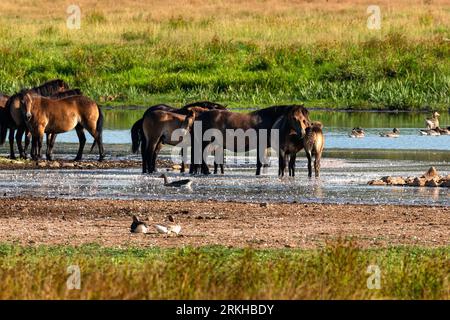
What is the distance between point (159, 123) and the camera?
888 inches

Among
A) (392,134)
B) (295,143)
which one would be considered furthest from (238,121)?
(392,134)

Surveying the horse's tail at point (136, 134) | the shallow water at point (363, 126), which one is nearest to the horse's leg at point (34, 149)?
the horse's tail at point (136, 134)

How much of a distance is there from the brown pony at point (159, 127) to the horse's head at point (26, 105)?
231 centimetres

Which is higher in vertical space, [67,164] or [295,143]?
[295,143]

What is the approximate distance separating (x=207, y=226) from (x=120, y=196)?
135 inches

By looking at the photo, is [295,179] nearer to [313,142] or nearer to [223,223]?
[313,142]

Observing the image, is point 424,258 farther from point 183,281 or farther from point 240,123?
point 240,123

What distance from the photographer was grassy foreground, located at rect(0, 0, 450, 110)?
37.1 m

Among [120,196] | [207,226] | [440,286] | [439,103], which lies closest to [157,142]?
[120,196]

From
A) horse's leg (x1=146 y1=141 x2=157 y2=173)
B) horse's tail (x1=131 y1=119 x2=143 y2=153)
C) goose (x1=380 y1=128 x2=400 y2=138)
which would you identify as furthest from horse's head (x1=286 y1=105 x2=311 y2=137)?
goose (x1=380 y1=128 x2=400 y2=138)

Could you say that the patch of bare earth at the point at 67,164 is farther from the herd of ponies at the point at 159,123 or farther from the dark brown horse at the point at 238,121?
the dark brown horse at the point at 238,121

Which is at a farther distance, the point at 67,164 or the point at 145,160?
the point at 67,164

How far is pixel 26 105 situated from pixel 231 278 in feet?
45.9
